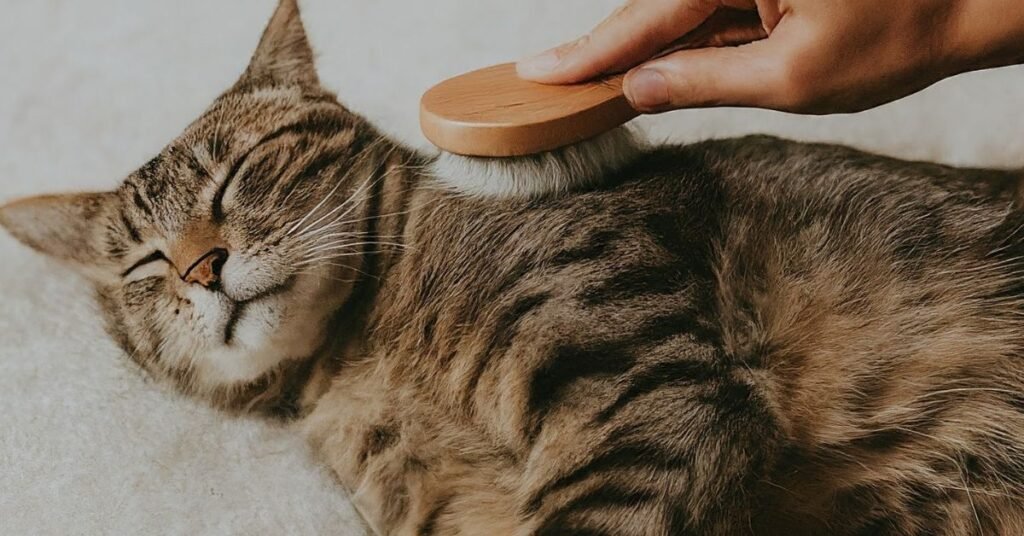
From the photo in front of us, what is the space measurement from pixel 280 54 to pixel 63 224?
1.11 ft

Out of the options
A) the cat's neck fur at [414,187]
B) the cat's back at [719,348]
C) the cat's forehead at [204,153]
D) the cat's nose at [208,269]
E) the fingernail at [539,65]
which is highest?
the fingernail at [539,65]

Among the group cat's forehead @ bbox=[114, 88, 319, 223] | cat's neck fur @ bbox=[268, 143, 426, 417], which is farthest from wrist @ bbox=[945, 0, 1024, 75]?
cat's forehead @ bbox=[114, 88, 319, 223]

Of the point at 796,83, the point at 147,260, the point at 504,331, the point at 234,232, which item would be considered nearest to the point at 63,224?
the point at 147,260

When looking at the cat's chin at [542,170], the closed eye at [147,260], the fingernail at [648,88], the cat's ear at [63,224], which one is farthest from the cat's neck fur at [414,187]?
the cat's ear at [63,224]

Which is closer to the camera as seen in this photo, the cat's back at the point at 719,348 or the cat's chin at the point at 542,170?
the cat's back at the point at 719,348

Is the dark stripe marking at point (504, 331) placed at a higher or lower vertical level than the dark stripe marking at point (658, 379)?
higher

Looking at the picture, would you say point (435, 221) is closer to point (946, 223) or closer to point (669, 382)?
point (669, 382)

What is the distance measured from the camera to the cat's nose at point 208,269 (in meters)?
0.99

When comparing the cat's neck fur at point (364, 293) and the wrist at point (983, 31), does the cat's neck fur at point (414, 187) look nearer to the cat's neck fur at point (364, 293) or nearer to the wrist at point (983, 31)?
the cat's neck fur at point (364, 293)

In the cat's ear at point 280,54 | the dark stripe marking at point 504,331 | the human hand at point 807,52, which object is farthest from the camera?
the cat's ear at point 280,54

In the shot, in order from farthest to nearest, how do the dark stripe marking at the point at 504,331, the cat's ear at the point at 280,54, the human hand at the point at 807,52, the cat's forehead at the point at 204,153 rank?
the cat's ear at the point at 280,54, the cat's forehead at the point at 204,153, the dark stripe marking at the point at 504,331, the human hand at the point at 807,52

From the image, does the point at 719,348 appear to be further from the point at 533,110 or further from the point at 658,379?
the point at 533,110

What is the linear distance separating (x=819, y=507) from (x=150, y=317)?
744mm

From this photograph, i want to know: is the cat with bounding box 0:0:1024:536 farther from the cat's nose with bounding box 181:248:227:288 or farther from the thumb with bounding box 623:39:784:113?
the thumb with bounding box 623:39:784:113
